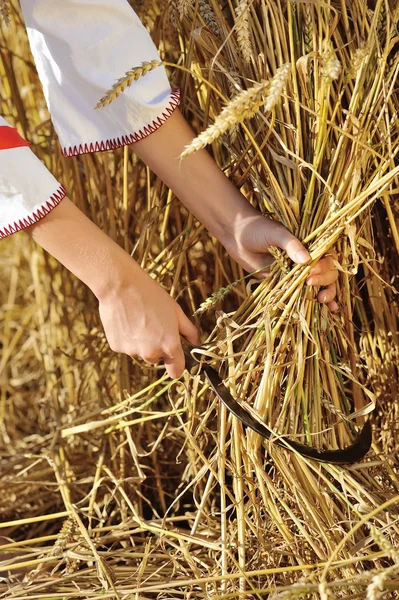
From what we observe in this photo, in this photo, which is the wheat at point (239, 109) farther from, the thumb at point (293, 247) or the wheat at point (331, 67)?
the thumb at point (293, 247)

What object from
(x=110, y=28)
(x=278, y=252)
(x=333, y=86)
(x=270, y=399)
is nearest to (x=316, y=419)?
(x=270, y=399)

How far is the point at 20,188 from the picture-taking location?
676 millimetres

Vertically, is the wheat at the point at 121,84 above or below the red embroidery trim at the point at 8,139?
Answer: below

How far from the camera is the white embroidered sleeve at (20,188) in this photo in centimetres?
67

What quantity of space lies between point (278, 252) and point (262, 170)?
0.12 metres

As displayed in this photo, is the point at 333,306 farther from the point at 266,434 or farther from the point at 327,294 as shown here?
the point at 266,434

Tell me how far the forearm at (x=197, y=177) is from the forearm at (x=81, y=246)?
5.1 inches

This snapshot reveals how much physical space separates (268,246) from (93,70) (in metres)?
0.27

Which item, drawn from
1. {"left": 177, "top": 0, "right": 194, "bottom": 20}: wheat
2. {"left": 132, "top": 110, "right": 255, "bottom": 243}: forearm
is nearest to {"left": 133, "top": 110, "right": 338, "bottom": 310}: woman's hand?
{"left": 132, "top": 110, "right": 255, "bottom": 243}: forearm

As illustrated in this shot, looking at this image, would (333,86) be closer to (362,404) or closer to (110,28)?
(110,28)

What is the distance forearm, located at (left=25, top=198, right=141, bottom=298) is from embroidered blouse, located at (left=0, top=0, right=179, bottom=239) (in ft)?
0.41

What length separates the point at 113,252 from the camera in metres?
0.72

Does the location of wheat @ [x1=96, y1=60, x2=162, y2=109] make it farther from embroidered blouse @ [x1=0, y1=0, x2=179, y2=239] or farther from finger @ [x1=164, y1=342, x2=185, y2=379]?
finger @ [x1=164, y1=342, x2=185, y2=379]

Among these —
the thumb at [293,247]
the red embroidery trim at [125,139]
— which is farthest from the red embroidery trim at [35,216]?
the thumb at [293,247]
